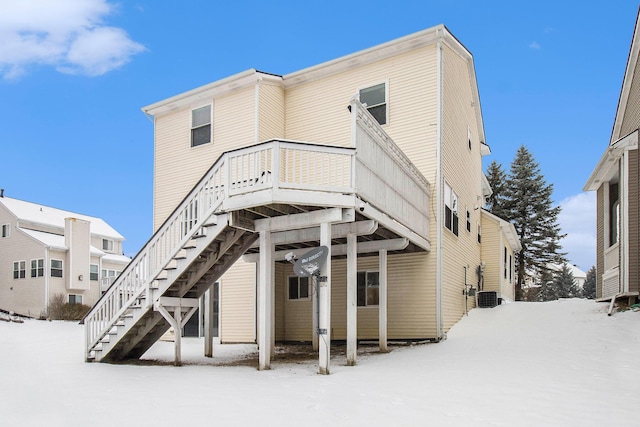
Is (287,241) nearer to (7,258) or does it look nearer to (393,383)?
A: (393,383)

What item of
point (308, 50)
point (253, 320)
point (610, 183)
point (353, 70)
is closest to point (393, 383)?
point (253, 320)

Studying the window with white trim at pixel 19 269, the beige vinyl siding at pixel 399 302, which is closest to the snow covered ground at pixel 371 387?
the beige vinyl siding at pixel 399 302

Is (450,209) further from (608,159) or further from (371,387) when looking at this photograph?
(371,387)

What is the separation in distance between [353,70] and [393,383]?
1093 centimetres

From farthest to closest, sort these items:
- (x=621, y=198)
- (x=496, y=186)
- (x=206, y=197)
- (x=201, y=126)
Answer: (x=496, y=186), (x=201, y=126), (x=621, y=198), (x=206, y=197)

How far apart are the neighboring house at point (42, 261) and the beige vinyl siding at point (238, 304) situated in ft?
63.3

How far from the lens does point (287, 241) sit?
11.9 metres

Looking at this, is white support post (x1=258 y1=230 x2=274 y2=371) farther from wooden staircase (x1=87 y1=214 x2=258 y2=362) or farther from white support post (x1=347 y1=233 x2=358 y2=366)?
white support post (x1=347 y1=233 x2=358 y2=366)

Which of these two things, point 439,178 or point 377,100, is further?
point 377,100

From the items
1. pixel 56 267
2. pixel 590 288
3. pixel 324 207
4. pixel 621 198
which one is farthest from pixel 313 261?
pixel 590 288

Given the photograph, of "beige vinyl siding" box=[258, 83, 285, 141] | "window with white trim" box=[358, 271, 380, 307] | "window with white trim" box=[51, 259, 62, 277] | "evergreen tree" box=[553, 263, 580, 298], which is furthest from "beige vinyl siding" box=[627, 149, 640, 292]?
"evergreen tree" box=[553, 263, 580, 298]

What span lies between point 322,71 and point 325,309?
9778 mm

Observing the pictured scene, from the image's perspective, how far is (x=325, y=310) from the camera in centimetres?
940

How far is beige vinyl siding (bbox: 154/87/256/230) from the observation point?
685 inches
